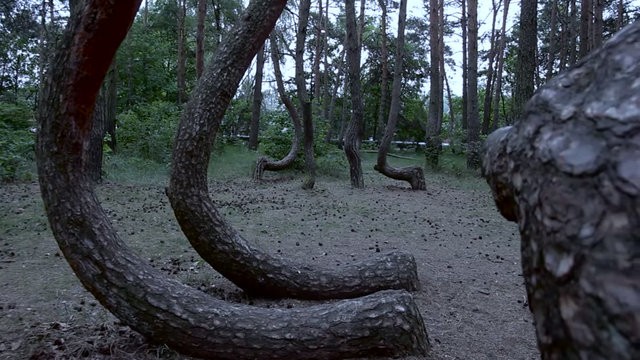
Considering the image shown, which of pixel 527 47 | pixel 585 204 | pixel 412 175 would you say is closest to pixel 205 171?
pixel 585 204

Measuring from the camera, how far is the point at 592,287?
2.67 feet

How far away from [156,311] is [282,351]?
750 millimetres

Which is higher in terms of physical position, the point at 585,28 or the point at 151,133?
the point at 585,28

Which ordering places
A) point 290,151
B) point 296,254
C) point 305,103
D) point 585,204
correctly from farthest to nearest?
point 290,151 → point 305,103 → point 296,254 → point 585,204

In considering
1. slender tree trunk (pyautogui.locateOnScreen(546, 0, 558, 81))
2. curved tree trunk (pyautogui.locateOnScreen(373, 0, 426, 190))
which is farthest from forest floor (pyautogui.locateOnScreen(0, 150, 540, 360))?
slender tree trunk (pyautogui.locateOnScreen(546, 0, 558, 81))

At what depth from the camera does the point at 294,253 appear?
624 cm

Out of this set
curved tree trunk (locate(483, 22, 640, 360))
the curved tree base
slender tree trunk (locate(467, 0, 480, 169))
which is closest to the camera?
curved tree trunk (locate(483, 22, 640, 360))

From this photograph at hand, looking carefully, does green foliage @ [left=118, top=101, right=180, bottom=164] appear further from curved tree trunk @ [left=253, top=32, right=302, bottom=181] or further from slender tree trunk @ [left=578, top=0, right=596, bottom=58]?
slender tree trunk @ [left=578, top=0, right=596, bottom=58]

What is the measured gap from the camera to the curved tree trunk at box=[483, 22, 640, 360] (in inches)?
31.1

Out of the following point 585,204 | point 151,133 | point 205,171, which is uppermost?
point 151,133

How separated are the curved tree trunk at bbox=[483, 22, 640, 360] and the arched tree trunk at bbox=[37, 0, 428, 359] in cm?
218

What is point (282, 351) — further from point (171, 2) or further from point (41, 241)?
point (171, 2)

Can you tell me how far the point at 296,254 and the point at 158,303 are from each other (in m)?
3.30

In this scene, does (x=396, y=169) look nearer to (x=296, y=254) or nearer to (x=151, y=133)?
(x=296, y=254)
